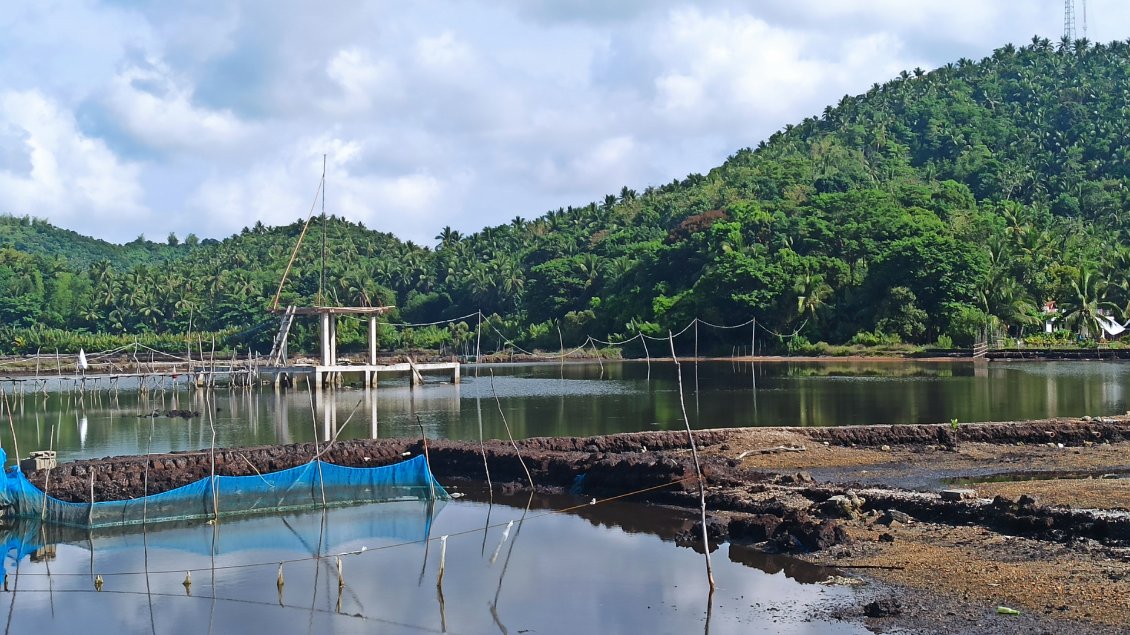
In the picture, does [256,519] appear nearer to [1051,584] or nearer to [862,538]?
[862,538]

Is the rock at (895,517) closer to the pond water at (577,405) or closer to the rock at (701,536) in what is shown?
the rock at (701,536)

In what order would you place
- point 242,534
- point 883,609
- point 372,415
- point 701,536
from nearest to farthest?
point 883,609
point 701,536
point 242,534
point 372,415

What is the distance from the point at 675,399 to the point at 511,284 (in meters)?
64.9

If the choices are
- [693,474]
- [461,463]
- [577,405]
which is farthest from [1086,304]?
[461,463]

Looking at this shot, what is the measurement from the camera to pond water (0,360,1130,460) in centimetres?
3572

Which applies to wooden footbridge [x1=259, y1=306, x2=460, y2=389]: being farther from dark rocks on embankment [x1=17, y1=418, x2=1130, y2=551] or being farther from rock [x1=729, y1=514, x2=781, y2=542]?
rock [x1=729, y1=514, x2=781, y2=542]

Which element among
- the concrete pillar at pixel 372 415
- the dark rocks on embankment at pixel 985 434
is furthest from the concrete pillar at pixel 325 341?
the dark rocks on embankment at pixel 985 434

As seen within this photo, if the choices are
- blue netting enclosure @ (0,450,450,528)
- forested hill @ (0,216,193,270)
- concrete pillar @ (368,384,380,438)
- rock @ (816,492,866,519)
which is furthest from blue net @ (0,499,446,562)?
forested hill @ (0,216,193,270)

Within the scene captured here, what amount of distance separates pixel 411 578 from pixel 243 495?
561cm

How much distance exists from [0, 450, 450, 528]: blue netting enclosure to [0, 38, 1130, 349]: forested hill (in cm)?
5636

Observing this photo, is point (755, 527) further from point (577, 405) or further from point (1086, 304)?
point (1086, 304)

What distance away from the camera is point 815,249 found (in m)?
87.2

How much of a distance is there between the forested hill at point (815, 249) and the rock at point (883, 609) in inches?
2405

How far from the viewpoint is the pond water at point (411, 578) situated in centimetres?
1588
